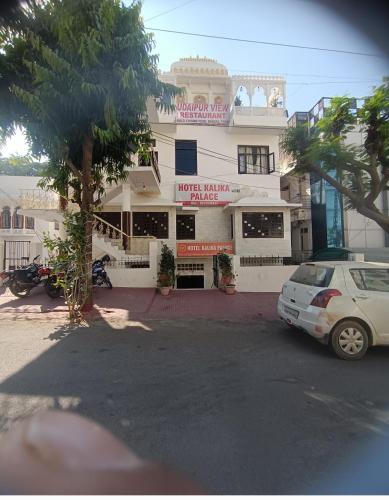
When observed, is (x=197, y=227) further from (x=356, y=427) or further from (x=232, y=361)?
(x=356, y=427)

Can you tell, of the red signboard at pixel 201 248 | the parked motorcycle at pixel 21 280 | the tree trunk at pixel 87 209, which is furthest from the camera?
the red signboard at pixel 201 248

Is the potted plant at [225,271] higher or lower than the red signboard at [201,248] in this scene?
lower

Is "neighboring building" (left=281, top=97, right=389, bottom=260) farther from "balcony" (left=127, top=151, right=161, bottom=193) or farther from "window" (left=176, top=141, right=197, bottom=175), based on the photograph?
"balcony" (left=127, top=151, right=161, bottom=193)

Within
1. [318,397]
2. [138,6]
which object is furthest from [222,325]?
[138,6]

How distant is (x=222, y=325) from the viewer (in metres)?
7.45

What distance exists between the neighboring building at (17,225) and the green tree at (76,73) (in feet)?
27.3

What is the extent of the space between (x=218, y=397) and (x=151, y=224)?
13.3 metres

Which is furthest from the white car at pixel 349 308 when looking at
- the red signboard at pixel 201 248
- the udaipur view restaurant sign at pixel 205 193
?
the udaipur view restaurant sign at pixel 205 193

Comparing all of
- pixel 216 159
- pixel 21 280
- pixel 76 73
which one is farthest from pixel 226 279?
pixel 76 73

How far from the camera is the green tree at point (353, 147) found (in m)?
8.20

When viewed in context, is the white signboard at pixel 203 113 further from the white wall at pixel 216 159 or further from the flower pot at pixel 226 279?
the flower pot at pixel 226 279

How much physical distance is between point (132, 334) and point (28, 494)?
173 inches

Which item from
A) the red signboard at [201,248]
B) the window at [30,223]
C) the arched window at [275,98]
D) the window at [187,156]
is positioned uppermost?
the arched window at [275,98]

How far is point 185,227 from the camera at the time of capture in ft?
55.9
